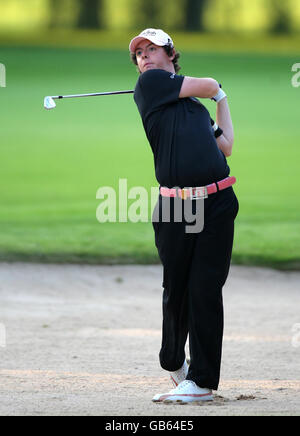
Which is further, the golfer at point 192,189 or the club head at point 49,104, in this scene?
the club head at point 49,104

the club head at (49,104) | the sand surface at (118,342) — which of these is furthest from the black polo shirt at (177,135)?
the sand surface at (118,342)

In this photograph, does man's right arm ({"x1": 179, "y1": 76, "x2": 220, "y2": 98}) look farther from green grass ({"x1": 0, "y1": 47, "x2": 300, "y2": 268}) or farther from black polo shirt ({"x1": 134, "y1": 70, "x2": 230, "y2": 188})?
green grass ({"x1": 0, "y1": 47, "x2": 300, "y2": 268})

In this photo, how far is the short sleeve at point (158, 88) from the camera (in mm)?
3977

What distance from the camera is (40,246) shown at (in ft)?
28.3

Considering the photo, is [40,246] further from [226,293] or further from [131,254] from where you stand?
[226,293]

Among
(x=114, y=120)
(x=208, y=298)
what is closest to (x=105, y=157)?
(x=114, y=120)

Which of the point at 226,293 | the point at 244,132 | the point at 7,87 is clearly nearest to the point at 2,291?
the point at 226,293

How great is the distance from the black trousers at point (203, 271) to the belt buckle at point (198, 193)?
3 centimetres

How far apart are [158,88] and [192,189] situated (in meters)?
0.48

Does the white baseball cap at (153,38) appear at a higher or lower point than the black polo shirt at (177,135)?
higher

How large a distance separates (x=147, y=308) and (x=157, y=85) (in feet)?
10.6

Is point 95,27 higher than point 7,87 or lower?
higher

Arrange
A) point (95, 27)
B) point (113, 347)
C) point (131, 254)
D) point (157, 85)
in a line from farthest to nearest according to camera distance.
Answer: point (95, 27) → point (131, 254) → point (113, 347) → point (157, 85)

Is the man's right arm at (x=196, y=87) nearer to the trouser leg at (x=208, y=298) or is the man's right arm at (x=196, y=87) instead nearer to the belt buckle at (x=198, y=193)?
the belt buckle at (x=198, y=193)
